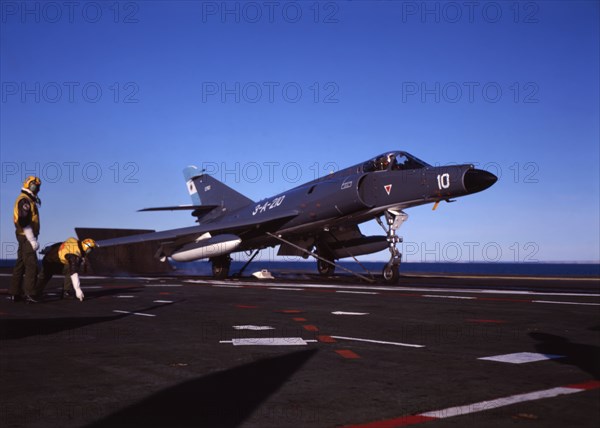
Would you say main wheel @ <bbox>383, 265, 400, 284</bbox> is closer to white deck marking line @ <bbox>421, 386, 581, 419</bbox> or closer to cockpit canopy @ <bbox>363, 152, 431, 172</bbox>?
cockpit canopy @ <bbox>363, 152, 431, 172</bbox>

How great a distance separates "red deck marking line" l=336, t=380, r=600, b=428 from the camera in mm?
3627

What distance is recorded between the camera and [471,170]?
1873cm

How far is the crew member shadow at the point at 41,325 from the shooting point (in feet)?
24.8

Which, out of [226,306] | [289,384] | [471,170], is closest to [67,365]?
[289,384]

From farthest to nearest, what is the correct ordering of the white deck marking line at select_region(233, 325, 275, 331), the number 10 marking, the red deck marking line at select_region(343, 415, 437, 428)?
the number 10 marking → the white deck marking line at select_region(233, 325, 275, 331) → the red deck marking line at select_region(343, 415, 437, 428)

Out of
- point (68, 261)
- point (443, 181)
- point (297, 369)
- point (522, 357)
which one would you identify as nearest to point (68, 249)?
point (68, 261)

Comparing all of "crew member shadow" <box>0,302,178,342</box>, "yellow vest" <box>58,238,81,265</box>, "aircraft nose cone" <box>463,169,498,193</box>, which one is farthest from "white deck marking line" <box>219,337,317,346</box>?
"aircraft nose cone" <box>463,169,498,193</box>

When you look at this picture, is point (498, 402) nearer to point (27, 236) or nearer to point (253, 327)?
point (253, 327)

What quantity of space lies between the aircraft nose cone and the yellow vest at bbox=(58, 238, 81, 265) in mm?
11568

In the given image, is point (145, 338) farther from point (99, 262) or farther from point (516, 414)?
point (99, 262)

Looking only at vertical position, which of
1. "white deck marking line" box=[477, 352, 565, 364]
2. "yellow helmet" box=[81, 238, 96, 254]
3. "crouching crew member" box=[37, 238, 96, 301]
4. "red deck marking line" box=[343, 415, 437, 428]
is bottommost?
"red deck marking line" box=[343, 415, 437, 428]

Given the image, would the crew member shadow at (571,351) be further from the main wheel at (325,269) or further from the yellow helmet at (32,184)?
the main wheel at (325,269)

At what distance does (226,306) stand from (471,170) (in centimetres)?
1018

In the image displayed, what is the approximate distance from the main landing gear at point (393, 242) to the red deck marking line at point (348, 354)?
46.9 ft
